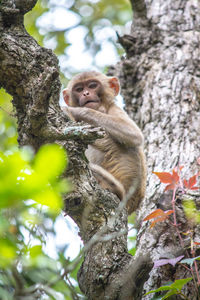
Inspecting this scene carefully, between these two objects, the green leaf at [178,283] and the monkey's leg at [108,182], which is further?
the monkey's leg at [108,182]

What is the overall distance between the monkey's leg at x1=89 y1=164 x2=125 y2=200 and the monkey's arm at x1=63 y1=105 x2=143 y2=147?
0.67 m

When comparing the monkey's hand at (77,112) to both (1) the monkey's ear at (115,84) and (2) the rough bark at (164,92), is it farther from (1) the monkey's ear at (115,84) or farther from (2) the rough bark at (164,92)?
(1) the monkey's ear at (115,84)

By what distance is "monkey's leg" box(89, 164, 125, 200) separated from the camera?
4969mm

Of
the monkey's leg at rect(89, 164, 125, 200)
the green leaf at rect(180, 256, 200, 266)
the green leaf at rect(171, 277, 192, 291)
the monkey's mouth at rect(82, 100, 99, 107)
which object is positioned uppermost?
the monkey's mouth at rect(82, 100, 99, 107)

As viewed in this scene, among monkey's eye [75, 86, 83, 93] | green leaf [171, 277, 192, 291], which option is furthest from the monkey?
green leaf [171, 277, 192, 291]

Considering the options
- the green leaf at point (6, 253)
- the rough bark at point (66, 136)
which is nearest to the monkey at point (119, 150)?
the rough bark at point (66, 136)

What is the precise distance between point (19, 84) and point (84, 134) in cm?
83

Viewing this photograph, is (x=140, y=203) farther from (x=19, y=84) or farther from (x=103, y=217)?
(x=19, y=84)

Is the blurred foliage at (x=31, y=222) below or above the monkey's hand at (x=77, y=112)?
below

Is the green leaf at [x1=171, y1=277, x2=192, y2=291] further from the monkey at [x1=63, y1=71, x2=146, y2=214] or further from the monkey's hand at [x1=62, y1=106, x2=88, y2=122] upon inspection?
the monkey's hand at [x1=62, y1=106, x2=88, y2=122]

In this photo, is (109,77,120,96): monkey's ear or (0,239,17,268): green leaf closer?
(0,239,17,268): green leaf

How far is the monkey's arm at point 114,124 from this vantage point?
18.1ft

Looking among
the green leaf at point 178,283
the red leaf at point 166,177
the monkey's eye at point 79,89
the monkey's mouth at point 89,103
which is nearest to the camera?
the green leaf at point 178,283

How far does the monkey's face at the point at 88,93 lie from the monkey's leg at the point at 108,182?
1.40m
